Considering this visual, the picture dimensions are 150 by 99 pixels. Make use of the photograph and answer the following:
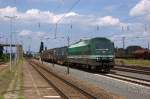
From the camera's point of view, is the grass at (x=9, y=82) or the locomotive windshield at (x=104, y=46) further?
the locomotive windshield at (x=104, y=46)

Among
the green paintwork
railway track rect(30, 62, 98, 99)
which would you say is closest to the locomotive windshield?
the green paintwork

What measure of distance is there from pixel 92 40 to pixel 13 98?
28.8 m

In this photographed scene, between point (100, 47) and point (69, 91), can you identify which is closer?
point (69, 91)

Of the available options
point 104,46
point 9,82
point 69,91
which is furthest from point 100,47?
point 69,91

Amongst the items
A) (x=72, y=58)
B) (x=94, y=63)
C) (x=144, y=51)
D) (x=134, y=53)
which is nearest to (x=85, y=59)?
(x=94, y=63)

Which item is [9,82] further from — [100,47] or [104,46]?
[104,46]

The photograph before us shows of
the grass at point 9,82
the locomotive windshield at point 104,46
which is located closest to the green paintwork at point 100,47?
the locomotive windshield at point 104,46

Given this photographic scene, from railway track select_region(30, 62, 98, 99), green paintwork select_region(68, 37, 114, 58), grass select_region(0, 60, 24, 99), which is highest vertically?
green paintwork select_region(68, 37, 114, 58)

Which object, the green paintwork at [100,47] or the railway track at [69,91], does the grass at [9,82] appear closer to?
the railway track at [69,91]

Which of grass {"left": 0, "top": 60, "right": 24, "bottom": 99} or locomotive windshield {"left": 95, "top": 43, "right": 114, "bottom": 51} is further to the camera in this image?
locomotive windshield {"left": 95, "top": 43, "right": 114, "bottom": 51}

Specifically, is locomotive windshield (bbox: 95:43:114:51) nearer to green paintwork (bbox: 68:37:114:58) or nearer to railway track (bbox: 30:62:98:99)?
green paintwork (bbox: 68:37:114:58)

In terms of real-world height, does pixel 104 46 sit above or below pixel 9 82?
above

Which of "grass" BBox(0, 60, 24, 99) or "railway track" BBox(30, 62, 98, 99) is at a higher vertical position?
"grass" BBox(0, 60, 24, 99)

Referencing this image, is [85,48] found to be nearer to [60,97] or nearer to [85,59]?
[85,59]
